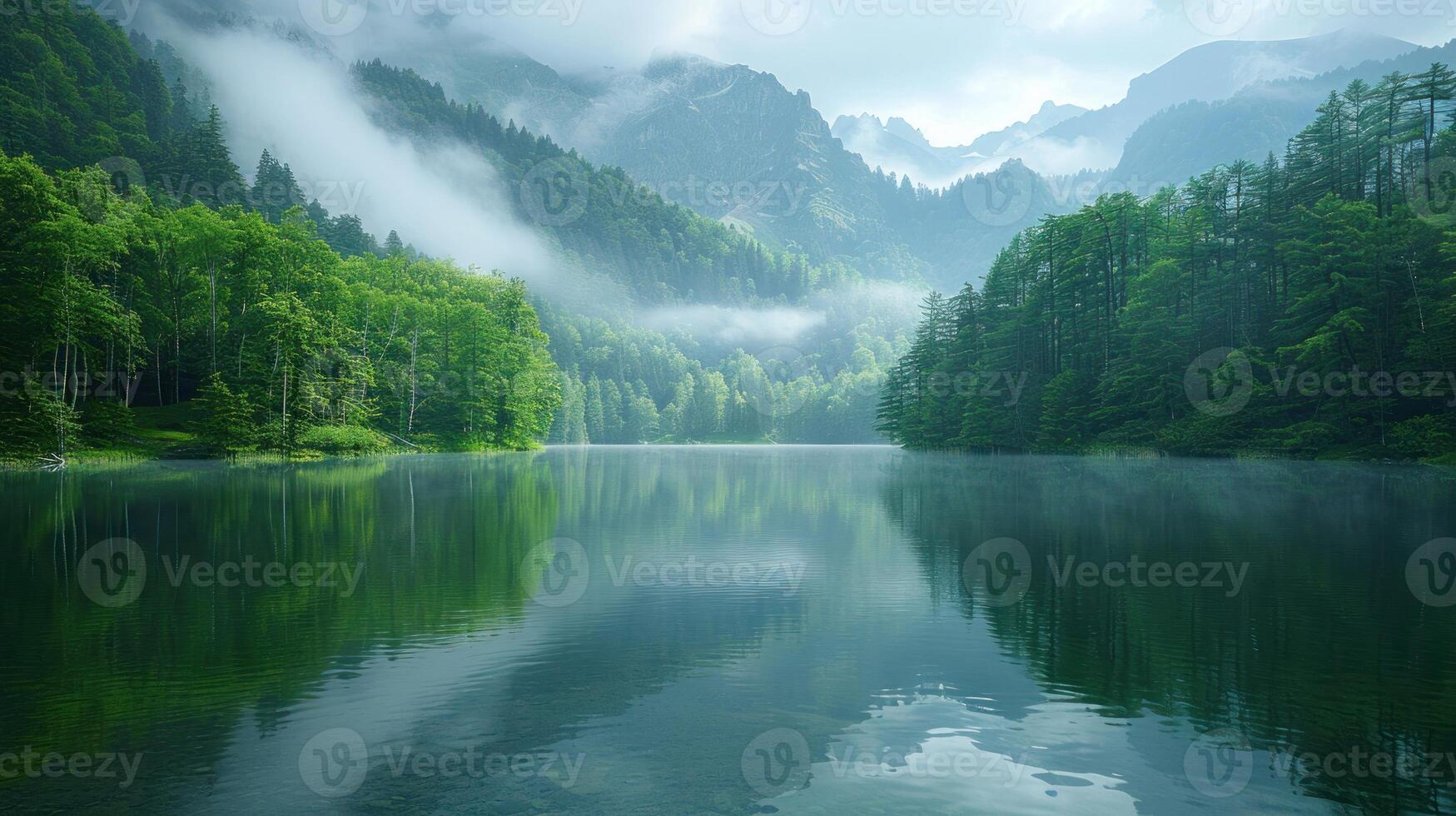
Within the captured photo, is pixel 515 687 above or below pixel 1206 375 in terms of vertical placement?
below

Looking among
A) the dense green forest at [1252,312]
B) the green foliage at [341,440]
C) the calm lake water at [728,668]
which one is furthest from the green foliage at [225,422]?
the dense green forest at [1252,312]

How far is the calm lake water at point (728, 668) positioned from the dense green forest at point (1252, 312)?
117ft

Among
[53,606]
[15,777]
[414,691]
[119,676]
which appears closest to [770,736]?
[414,691]

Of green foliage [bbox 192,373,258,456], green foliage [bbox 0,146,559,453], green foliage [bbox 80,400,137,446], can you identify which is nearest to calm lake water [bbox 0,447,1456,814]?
green foliage [bbox 192,373,258,456]

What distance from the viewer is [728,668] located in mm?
10945

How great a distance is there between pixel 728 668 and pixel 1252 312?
69825 mm

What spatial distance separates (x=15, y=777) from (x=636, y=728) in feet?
18.7

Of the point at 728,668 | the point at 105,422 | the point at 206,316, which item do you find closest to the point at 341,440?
the point at 105,422

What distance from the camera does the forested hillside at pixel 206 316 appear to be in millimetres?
52562

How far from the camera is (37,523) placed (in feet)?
76.3

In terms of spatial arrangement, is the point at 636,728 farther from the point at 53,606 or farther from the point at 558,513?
the point at 558,513

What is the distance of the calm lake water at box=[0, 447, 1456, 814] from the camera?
7316 mm

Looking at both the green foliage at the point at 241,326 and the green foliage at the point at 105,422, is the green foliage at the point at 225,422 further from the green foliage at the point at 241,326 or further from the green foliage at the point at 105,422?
the green foliage at the point at 105,422

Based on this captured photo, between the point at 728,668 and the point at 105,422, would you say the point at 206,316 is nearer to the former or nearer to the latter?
the point at 105,422
